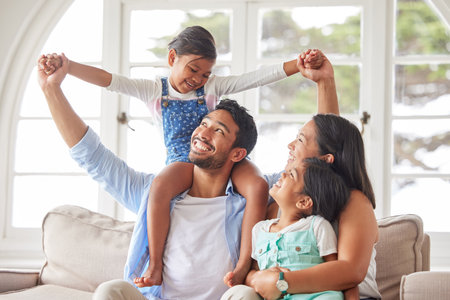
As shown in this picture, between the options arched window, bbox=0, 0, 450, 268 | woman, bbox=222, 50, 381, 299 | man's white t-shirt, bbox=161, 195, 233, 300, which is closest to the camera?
woman, bbox=222, 50, 381, 299

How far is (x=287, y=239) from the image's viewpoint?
181 cm

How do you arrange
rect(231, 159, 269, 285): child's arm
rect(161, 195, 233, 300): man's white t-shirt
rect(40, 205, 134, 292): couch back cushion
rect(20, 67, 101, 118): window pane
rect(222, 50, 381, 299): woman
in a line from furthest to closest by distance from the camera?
rect(20, 67, 101, 118): window pane
rect(40, 205, 134, 292): couch back cushion
rect(161, 195, 233, 300): man's white t-shirt
rect(231, 159, 269, 285): child's arm
rect(222, 50, 381, 299): woman

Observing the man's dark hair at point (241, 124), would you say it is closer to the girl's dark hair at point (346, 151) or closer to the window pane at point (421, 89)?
the girl's dark hair at point (346, 151)

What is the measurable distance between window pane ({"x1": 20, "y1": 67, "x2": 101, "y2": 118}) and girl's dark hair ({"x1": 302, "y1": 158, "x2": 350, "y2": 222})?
2265 millimetres

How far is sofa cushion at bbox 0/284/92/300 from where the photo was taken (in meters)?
2.29

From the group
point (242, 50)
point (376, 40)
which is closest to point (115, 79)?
point (242, 50)

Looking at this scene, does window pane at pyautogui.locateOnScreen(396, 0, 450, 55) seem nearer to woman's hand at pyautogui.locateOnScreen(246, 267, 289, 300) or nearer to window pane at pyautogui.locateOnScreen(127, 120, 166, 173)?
window pane at pyautogui.locateOnScreen(127, 120, 166, 173)

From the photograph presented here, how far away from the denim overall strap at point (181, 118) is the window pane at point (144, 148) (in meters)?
1.35

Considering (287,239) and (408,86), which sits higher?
(408,86)

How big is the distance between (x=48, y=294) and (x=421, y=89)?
2367 millimetres

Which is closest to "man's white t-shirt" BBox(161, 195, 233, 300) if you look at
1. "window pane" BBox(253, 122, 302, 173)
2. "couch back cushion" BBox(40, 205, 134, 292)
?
"couch back cushion" BBox(40, 205, 134, 292)

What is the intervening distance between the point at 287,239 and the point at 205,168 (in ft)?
1.56

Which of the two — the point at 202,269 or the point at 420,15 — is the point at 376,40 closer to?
the point at 420,15

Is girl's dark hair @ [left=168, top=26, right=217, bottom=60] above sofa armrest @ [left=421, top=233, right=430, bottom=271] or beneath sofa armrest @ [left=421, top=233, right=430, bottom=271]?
above
